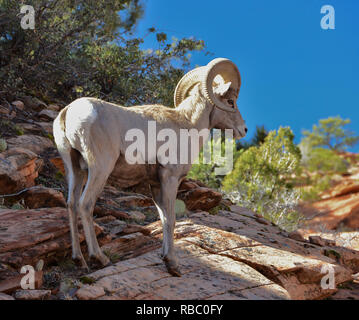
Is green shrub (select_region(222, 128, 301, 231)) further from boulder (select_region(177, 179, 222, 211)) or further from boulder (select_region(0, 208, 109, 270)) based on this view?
boulder (select_region(0, 208, 109, 270))

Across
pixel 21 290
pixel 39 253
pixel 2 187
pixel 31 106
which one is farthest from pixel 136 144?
pixel 31 106

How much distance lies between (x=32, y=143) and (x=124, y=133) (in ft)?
14.2

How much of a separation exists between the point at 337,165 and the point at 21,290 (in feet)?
144

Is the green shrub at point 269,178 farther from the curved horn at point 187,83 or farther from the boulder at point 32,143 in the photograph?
the curved horn at point 187,83

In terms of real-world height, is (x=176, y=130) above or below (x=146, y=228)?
above

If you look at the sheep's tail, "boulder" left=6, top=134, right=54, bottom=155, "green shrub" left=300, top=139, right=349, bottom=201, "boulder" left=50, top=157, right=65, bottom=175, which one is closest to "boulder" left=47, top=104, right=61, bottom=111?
"boulder" left=6, top=134, right=54, bottom=155

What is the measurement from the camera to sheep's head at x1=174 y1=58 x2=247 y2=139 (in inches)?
242

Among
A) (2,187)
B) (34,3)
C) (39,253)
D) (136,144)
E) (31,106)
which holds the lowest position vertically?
(39,253)

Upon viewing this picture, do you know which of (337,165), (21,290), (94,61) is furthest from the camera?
(337,165)

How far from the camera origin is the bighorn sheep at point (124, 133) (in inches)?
201

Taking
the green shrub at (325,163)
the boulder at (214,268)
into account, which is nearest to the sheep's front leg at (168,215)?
the boulder at (214,268)

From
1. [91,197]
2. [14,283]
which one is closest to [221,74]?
[91,197]

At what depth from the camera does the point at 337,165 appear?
44062 millimetres

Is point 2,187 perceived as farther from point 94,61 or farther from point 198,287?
point 94,61
